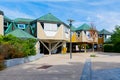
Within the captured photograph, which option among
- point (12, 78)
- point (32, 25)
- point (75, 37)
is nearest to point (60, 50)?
point (75, 37)

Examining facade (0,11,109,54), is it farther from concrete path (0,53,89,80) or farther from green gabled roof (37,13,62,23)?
concrete path (0,53,89,80)

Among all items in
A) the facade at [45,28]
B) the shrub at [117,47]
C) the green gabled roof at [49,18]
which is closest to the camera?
the facade at [45,28]

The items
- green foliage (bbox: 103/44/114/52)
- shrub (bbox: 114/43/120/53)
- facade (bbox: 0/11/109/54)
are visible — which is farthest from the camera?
green foliage (bbox: 103/44/114/52)

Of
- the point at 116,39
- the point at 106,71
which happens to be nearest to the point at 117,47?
the point at 116,39

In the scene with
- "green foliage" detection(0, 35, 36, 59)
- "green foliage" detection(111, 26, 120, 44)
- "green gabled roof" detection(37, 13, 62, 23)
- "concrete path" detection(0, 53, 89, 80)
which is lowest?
"concrete path" detection(0, 53, 89, 80)

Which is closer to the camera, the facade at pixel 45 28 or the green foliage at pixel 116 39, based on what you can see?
the facade at pixel 45 28

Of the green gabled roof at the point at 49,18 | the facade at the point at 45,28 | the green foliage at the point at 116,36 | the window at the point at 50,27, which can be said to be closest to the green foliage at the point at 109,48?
the green foliage at the point at 116,36

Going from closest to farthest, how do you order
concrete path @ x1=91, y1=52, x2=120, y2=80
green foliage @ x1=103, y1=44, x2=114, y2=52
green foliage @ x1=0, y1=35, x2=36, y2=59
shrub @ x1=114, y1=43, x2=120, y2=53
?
concrete path @ x1=91, y1=52, x2=120, y2=80
green foliage @ x1=0, y1=35, x2=36, y2=59
shrub @ x1=114, y1=43, x2=120, y2=53
green foliage @ x1=103, y1=44, x2=114, y2=52

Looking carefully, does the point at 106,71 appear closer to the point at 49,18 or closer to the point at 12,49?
the point at 12,49

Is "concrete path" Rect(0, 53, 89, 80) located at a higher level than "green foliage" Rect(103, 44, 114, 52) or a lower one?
lower

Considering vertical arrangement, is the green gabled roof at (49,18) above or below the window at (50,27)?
above

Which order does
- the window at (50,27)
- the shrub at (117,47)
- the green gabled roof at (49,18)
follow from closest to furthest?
the window at (50,27), the green gabled roof at (49,18), the shrub at (117,47)

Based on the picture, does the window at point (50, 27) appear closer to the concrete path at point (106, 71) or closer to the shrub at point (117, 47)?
the shrub at point (117, 47)

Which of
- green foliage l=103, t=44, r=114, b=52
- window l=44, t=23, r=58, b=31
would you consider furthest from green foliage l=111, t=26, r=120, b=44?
window l=44, t=23, r=58, b=31
